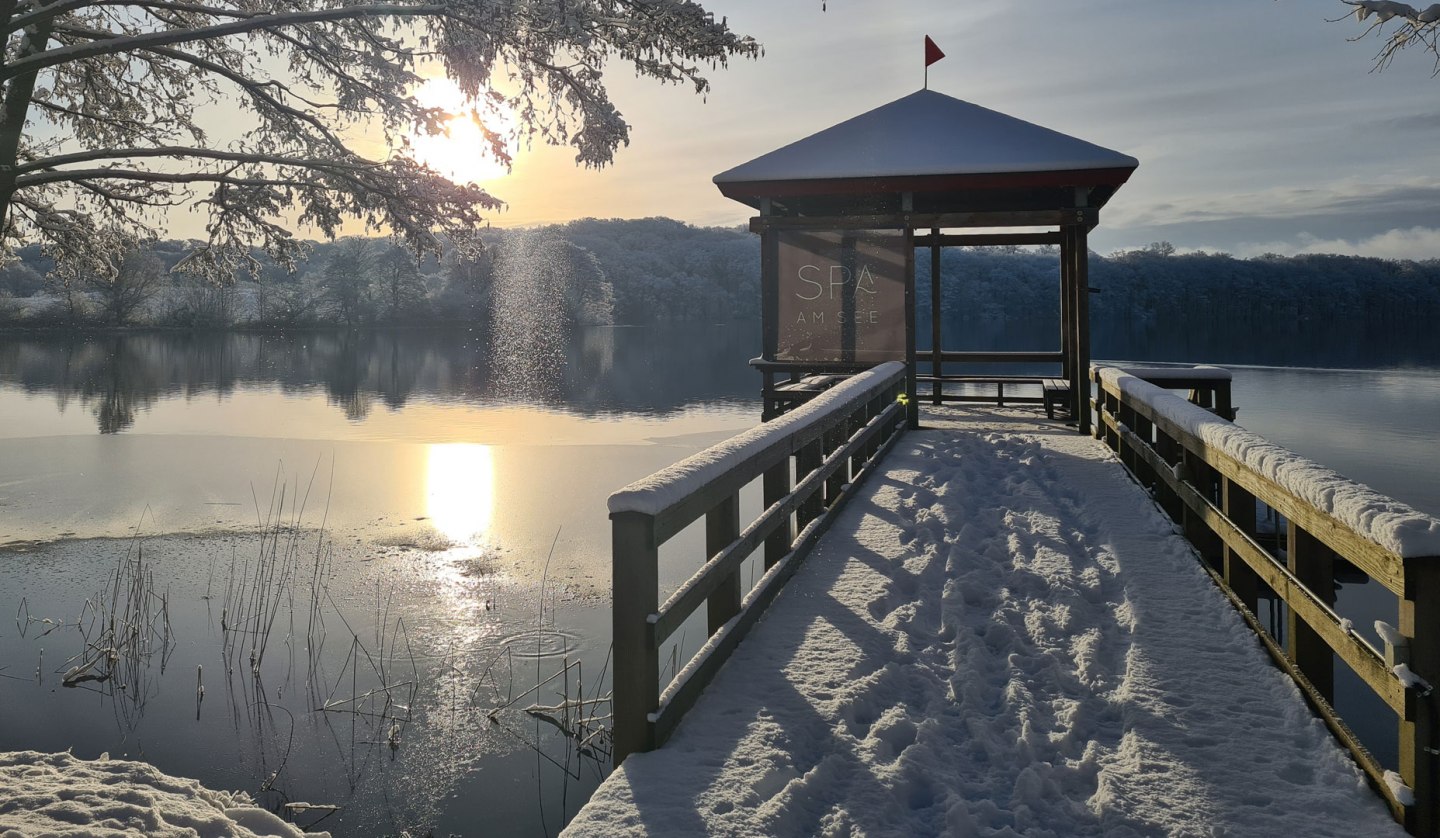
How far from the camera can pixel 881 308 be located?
12.5 metres

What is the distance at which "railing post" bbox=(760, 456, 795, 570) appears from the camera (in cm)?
583

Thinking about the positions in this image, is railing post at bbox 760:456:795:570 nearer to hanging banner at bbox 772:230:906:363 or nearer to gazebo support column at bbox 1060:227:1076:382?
hanging banner at bbox 772:230:906:363

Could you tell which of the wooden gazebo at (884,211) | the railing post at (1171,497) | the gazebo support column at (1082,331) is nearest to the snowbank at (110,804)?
the railing post at (1171,497)

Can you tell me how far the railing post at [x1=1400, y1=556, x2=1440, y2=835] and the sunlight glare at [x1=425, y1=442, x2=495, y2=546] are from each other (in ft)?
36.6

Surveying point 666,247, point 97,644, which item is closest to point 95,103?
point 97,644

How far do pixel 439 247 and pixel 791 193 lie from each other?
4.22m

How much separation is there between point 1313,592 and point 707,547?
7.89 feet

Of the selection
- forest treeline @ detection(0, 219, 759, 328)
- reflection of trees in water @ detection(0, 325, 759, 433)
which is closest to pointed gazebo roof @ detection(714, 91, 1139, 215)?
reflection of trees in water @ detection(0, 325, 759, 433)

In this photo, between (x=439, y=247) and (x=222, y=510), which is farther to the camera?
(x=222, y=510)

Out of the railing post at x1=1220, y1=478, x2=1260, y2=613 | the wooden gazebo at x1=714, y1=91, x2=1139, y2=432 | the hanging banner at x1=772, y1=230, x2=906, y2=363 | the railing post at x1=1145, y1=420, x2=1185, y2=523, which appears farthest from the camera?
the hanging banner at x1=772, y1=230, x2=906, y2=363

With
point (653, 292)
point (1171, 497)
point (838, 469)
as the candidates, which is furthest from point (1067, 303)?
point (653, 292)

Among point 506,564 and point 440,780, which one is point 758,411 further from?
point 440,780

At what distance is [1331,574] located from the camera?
3693mm

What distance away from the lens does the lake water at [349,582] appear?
6641mm
